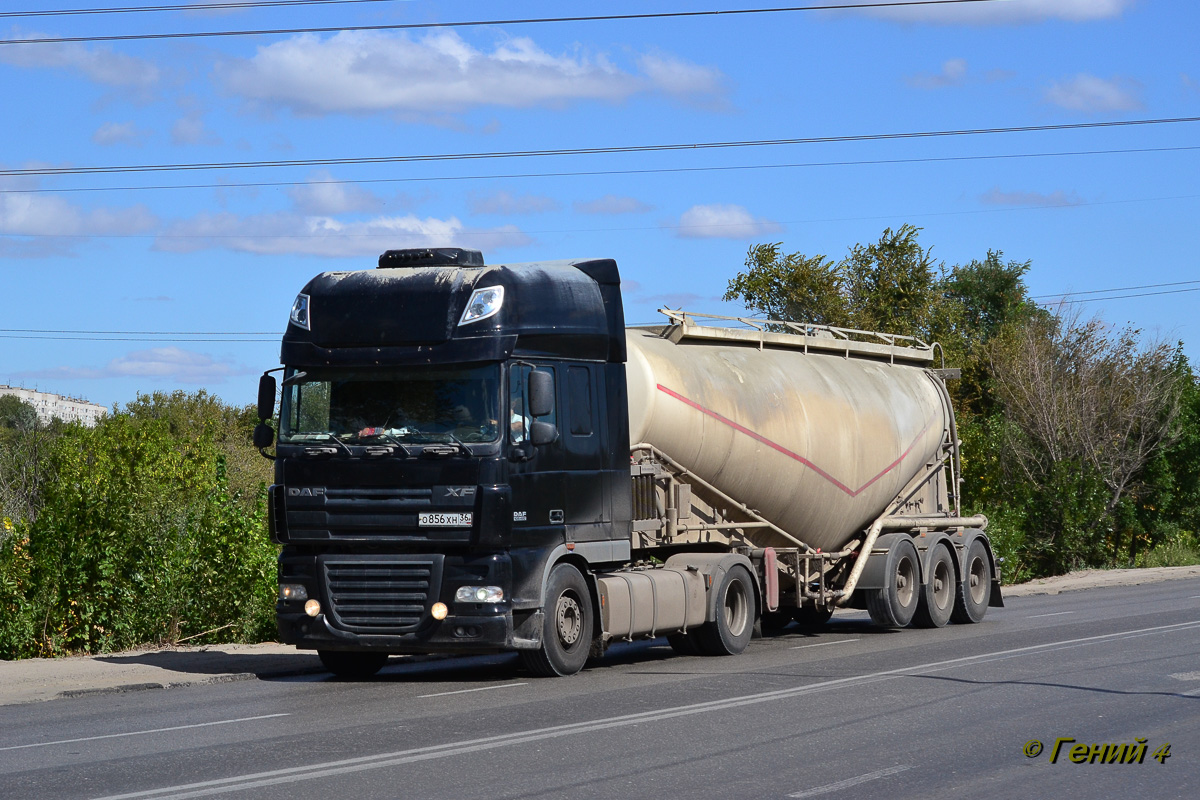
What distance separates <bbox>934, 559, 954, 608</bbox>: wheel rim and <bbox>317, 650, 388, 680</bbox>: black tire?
354 inches

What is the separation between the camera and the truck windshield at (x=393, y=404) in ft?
42.4

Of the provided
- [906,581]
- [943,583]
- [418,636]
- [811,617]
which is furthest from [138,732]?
[943,583]

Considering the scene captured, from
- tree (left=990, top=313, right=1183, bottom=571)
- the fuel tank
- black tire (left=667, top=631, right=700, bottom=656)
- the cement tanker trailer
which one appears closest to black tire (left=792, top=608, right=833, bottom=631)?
the fuel tank

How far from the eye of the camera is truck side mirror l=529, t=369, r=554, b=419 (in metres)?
12.8

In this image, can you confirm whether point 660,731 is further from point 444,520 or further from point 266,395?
point 266,395

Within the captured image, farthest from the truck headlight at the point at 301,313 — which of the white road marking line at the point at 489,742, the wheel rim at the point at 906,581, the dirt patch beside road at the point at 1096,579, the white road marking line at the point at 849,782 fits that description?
the dirt patch beside road at the point at 1096,579

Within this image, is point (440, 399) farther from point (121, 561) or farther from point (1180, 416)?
point (1180, 416)

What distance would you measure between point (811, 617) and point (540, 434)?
9.02m

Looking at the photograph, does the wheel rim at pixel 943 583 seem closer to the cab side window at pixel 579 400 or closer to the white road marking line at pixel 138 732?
the cab side window at pixel 579 400

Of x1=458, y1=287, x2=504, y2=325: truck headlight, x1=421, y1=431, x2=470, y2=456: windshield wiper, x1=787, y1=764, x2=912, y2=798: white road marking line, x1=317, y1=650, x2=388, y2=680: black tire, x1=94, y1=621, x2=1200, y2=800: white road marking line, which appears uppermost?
x1=458, y1=287, x2=504, y2=325: truck headlight

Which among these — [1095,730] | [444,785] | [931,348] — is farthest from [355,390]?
[931,348]

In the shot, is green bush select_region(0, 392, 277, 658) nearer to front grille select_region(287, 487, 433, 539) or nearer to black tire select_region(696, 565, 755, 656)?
front grille select_region(287, 487, 433, 539)

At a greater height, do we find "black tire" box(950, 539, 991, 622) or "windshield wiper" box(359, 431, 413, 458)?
"windshield wiper" box(359, 431, 413, 458)

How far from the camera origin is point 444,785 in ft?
25.8
